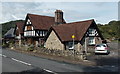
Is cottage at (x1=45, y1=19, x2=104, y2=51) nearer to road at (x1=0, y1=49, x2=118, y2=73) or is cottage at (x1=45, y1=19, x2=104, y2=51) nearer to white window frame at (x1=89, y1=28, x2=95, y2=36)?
white window frame at (x1=89, y1=28, x2=95, y2=36)

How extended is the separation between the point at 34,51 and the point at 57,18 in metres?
16.3

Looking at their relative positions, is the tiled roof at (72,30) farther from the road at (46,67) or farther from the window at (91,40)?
the road at (46,67)

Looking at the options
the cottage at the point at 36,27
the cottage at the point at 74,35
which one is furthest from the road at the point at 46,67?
the cottage at the point at 36,27

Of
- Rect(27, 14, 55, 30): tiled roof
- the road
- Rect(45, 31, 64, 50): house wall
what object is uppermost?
Rect(27, 14, 55, 30): tiled roof

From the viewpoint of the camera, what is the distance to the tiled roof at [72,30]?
102 ft

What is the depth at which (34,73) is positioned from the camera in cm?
1393

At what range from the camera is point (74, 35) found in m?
31.6

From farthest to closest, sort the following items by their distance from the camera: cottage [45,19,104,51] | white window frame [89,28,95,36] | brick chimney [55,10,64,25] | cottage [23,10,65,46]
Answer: cottage [23,10,65,46], brick chimney [55,10,64,25], white window frame [89,28,95,36], cottage [45,19,104,51]

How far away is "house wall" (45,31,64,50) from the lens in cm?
3116

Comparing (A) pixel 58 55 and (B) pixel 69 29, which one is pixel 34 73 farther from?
(B) pixel 69 29

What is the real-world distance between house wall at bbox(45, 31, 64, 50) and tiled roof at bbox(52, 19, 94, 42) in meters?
0.98

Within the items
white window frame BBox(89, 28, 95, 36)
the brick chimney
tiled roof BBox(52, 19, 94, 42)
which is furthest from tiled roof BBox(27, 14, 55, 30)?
white window frame BBox(89, 28, 95, 36)

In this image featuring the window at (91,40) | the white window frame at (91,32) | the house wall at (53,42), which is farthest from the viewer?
the window at (91,40)

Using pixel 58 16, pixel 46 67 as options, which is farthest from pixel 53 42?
pixel 46 67
